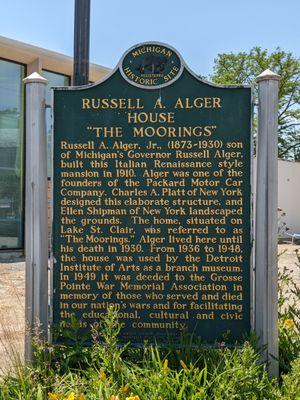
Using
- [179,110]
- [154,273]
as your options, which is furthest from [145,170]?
[154,273]

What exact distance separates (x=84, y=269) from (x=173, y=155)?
1101mm

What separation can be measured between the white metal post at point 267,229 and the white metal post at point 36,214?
161 centimetres

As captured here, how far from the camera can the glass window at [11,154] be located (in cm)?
1348

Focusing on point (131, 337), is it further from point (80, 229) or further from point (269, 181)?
point (269, 181)

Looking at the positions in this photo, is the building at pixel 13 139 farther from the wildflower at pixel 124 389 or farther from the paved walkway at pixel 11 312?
the wildflower at pixel 124 389

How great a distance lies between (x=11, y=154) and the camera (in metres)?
13.6

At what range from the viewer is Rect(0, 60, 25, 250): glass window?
13.5 meters

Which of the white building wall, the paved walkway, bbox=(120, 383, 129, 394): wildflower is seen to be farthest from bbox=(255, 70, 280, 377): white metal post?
the white building wall

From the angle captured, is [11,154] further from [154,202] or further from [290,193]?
[290,193]

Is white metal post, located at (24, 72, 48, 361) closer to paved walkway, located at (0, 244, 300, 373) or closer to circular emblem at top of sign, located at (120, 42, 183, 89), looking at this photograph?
paved walkway, located at (0, 244, 300, 373)

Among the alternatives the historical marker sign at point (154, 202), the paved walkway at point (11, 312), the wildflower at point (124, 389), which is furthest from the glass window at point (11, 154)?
the wildflower at point (124, 389)

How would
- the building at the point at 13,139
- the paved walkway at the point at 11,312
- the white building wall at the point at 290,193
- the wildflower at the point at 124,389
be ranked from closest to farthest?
1. the wildflower at the point at 124,389
2. the paved walkway at the point at 11,312
3. the building at the point at 13,139
4. the white building wall at the point at 290,193

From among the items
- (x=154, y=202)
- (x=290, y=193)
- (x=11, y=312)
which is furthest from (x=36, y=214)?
(x=290, y=193)

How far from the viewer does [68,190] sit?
3.78 meters
